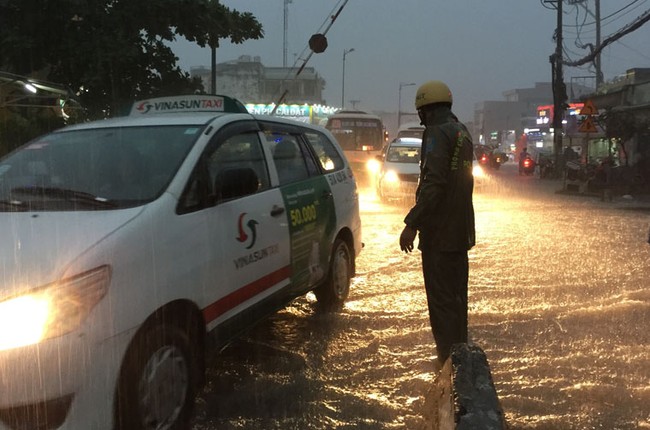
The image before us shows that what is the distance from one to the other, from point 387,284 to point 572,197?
41.1ft

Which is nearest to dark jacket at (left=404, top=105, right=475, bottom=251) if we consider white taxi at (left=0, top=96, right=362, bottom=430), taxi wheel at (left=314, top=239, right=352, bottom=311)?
white taxi at (left=0, top=96, right=362, bottom=430)

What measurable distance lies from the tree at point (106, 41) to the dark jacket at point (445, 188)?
9598 mm

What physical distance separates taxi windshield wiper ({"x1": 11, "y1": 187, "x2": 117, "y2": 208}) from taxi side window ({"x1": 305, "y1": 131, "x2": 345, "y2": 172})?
2485 mm

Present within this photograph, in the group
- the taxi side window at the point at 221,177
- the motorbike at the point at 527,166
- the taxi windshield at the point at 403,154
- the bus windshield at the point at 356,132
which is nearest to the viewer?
the taxi side window at the point at 221,177

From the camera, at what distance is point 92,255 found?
254cm

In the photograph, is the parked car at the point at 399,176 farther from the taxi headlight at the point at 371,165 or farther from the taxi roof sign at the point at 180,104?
the taxi roof sign at the point at 180,104

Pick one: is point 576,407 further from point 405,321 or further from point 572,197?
point 572,197

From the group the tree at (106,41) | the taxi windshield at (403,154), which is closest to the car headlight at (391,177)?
the taxi windshield at (403,154)

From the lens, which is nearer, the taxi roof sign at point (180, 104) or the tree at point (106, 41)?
the taxi roof sign at point (180, 104)

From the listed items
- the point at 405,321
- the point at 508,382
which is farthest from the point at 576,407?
the point at 405,321

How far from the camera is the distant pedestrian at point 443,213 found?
12.2 ft

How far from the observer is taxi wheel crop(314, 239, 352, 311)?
5.40m

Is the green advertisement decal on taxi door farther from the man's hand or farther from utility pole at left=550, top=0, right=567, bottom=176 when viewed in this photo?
utility pole at left=550, top=0, right=567, bottom=176

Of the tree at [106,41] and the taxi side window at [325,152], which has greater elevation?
the tree at [106,41]
